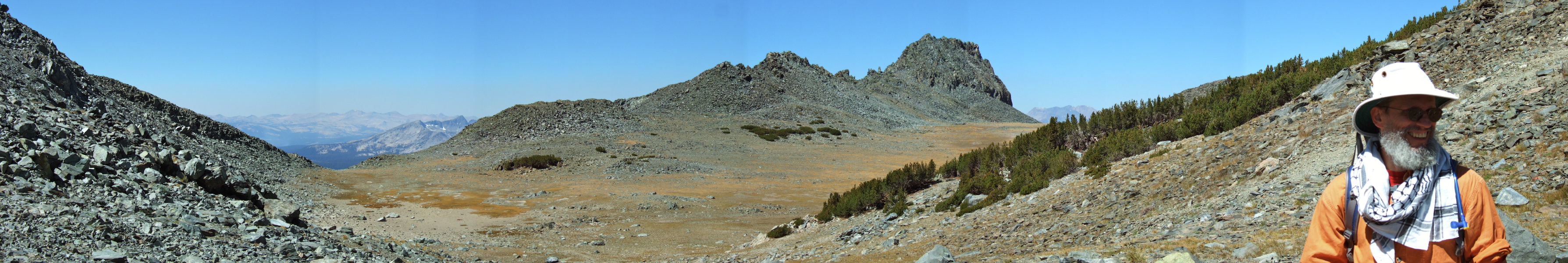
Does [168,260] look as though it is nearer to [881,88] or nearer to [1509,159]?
[1509,159]

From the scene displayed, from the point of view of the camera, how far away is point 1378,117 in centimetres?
285

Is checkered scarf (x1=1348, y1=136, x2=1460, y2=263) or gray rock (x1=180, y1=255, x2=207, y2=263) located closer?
checkered scarf (x1=1348, y1=136, x2=1460, y2=263)

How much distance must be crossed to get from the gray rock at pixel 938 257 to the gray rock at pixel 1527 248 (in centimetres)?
412

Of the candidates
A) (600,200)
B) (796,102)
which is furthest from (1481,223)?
(796,102)

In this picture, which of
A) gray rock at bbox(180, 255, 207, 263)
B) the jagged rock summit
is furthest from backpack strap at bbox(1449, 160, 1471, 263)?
the jagged rock summit

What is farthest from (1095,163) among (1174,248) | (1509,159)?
(1174,248)

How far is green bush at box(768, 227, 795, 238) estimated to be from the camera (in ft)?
47.4

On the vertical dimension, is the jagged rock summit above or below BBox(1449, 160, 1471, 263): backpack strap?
above

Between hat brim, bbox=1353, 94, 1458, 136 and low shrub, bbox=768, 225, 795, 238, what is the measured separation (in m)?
11.8

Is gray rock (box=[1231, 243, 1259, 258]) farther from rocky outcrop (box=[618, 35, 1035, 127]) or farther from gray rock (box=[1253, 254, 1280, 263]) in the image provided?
rocky outcrop (box=[618, 35, 1035, 127])

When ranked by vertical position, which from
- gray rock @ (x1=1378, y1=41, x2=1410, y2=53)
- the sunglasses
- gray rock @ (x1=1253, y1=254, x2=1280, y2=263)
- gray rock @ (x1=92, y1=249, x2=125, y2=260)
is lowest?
gray rock @ (x1=1253, y1=254, x2=1280, y2=263)

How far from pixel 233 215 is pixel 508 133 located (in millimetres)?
32994

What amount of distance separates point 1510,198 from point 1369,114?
5.04 m

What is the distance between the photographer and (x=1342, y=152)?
8.70m
